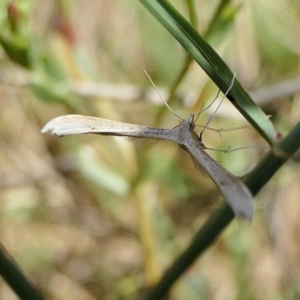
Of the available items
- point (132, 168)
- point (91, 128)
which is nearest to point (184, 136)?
point (91, 128)

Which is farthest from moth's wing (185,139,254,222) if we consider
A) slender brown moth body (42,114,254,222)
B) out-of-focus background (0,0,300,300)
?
out-of-focus background (0,0,300,300)

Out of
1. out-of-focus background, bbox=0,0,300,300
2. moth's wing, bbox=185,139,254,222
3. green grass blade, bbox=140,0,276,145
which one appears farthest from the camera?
out-of-focus background, bbox=0,0,300,300

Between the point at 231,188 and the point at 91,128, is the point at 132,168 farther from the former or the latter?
the point at 231,188

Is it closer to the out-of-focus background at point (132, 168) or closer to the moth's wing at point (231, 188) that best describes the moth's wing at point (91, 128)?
the moth's wing at point (231, 188)

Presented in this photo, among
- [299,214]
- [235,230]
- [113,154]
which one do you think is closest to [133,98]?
[113,154]

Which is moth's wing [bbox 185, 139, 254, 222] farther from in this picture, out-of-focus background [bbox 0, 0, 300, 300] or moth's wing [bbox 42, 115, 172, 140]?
out-of-focus background [bbox 0, 0, 300, 300]

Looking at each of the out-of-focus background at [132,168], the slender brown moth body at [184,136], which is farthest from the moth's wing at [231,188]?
the out-of-focus background at [132,168]
